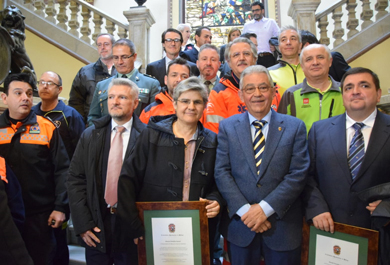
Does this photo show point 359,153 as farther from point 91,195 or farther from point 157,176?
point 91,195

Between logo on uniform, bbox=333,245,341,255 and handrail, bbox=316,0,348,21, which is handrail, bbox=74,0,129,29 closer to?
handrail, bbox=316,0,348,21

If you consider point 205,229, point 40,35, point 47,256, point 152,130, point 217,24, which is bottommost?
point 47,256

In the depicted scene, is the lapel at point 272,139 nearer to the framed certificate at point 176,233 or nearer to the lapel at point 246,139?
the lapel at point 246,139

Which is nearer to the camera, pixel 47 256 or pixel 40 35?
pixel 47 256

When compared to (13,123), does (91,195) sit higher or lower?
lower

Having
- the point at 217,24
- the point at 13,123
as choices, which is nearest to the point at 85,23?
the point at 217,24

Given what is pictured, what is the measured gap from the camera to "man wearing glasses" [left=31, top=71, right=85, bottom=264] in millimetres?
2926

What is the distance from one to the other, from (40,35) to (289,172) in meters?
6.52

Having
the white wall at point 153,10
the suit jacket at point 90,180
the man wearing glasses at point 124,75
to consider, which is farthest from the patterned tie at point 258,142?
the white wall at point 153,10

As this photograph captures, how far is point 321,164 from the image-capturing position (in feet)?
6.91

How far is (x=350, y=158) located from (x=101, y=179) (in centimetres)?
158

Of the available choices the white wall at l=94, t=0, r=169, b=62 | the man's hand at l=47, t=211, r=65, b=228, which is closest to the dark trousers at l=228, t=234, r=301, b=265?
the man's hand at l=47, t=211, r=65, b=228

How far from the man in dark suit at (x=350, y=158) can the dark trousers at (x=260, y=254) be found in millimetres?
238

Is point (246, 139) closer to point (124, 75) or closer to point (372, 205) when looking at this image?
point (372, 205)
